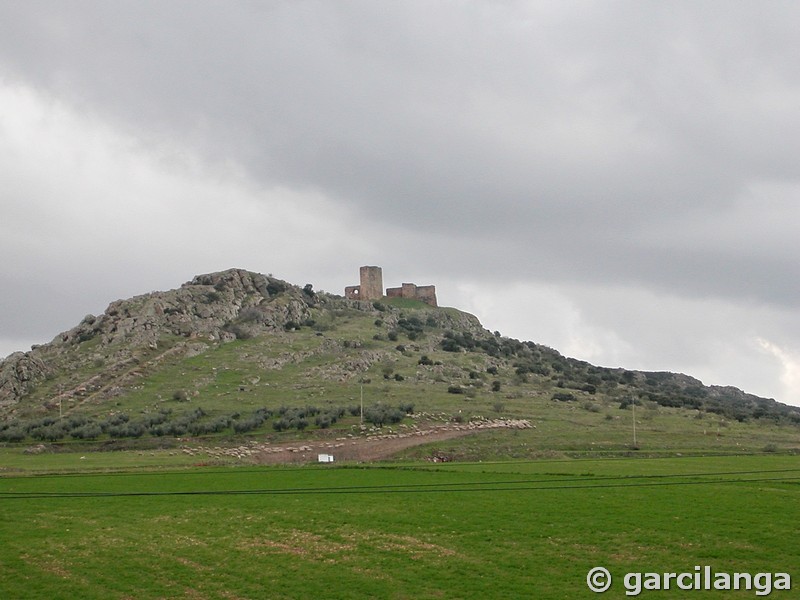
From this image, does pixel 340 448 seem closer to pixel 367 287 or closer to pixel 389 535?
pixel 389 535

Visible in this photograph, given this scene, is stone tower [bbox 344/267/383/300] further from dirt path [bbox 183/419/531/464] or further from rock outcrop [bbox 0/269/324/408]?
dirt path [bbox 183/419/531/464]

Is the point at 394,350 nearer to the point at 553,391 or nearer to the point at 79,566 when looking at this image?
the point at 553,391

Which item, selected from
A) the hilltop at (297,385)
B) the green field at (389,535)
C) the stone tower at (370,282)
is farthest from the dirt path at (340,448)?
the stone tower at (370,282)

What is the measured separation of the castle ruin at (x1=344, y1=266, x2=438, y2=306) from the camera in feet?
539

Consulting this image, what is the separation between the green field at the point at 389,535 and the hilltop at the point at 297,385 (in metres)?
24.9

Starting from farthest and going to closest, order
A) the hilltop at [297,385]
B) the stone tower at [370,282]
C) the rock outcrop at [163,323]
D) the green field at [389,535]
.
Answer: the stone tower at [370,282] → the rock outcrop at [163,323] → the hilltop at [297,385] → the green field at [389,535]

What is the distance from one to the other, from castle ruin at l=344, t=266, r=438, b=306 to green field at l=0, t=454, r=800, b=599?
4834 inches

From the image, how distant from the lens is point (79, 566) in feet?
75.6

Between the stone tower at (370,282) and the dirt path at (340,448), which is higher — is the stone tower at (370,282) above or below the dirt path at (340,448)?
above

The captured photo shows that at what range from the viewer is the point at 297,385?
9081 centimetres

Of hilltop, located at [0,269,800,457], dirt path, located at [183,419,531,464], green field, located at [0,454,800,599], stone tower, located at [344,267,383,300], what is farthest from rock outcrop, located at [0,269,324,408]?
green field, located at [0,454,800,599]

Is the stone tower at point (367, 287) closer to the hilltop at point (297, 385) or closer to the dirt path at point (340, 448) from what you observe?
the hilltop at point (297, 385)

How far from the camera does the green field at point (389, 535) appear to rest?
839 inches

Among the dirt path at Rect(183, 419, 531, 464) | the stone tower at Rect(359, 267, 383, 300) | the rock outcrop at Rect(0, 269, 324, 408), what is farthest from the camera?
the stone tower at Rect(359, 267, 383, 300)
